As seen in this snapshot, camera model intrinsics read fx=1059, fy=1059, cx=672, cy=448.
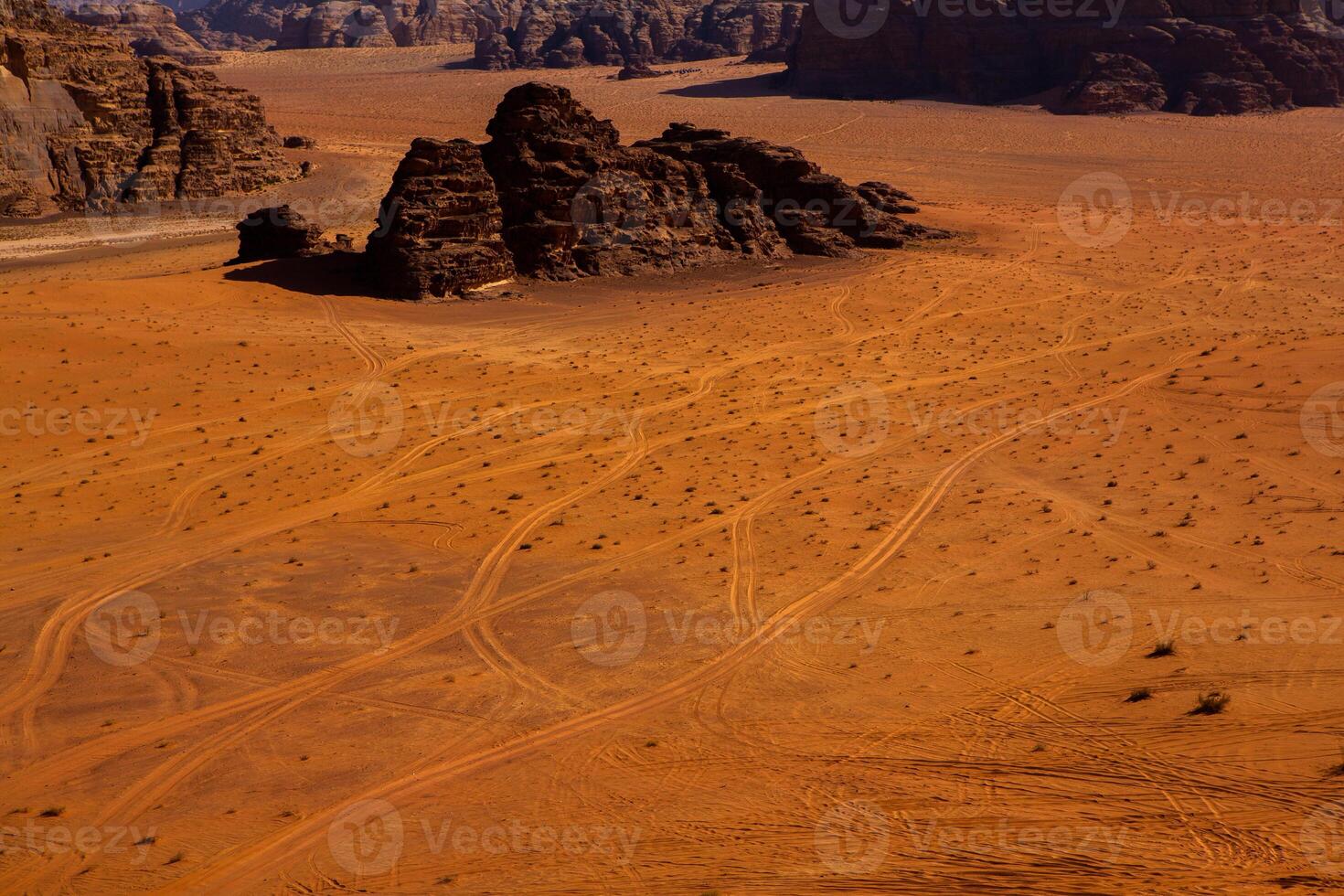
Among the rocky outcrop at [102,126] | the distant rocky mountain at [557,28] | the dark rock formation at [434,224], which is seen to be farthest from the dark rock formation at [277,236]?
the distant rocky mountain at [557,28]

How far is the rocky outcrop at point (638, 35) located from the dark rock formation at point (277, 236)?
6717 cm

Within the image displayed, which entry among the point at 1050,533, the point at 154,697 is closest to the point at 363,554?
the point at 154,697

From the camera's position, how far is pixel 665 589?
1191 centimetres

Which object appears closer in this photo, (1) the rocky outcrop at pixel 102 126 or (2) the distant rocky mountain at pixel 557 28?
(1) the rocky outcrop at pixel 102 126

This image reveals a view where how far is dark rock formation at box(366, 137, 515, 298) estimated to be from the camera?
2403cm

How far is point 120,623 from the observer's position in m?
11.2

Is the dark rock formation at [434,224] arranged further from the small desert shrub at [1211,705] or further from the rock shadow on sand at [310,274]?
the small desert shrub at [1211,705]

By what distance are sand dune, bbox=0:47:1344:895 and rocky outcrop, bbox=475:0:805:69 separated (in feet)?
241

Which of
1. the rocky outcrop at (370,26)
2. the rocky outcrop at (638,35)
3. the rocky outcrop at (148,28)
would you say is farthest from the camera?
the rocky outcrop at (370,26)

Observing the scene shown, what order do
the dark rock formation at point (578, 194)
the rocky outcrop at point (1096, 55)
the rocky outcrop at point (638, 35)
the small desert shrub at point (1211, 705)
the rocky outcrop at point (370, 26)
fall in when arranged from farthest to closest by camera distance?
the rocky outcrop at point (370, 26) < the rocky outcrop at point (638, 35) < the rocky outcrop at point (1096, 55) < the dark rock formation at point (578, 194) < the small desert shrub at point (1211, 705)

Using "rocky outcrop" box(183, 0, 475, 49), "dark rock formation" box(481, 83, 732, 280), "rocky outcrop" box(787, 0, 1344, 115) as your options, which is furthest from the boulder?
"rocky outcrop" box(183, 0, 475, 49)

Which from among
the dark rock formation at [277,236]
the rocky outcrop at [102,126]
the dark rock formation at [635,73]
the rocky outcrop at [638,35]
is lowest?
the dark rock formation at [277,236]

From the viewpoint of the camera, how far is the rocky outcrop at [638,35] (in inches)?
3679

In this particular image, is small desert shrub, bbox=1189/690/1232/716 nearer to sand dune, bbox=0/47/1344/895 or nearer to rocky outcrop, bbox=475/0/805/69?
sand dune, bbox=0/47/1344/895
